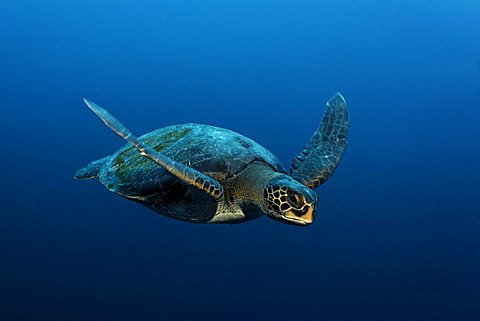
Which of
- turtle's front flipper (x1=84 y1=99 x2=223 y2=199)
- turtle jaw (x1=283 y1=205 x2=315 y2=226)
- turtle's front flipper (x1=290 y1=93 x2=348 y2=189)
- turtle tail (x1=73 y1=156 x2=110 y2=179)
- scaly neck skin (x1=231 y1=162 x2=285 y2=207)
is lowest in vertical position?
turtle jaw (x1=283 y1=205 x2=315 y2=226)

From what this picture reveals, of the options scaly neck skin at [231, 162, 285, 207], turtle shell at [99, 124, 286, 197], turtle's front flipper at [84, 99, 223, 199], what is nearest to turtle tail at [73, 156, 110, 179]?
turtle shell at [99, 124, 286, 197]

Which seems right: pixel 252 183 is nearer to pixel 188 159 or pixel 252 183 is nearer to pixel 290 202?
pixel 290 202

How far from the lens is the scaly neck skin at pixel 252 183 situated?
3324 mm

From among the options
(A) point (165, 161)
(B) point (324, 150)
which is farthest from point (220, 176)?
(B) point (324, 150)

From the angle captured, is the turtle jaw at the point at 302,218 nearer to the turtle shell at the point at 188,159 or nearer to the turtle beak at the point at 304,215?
the turtle beak at the point at 304,215

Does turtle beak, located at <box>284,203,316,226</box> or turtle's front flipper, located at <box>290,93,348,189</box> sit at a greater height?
turtle's front flipper, located at <box>290,93,348,189</box>

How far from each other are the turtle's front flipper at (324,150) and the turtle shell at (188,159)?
0.26m

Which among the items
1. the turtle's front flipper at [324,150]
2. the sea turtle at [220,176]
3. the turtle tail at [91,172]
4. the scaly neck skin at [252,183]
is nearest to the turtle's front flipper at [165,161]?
the sea turtle at [220,176]

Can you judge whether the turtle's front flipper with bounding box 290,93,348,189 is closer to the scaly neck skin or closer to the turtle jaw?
the scaly neck skin

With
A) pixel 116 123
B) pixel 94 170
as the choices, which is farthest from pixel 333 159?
pixel 94 170

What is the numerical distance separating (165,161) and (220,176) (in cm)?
78

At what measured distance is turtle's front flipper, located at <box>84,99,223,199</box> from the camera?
2793 mm

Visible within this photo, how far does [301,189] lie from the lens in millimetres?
3012

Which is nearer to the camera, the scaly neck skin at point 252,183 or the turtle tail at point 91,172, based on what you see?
the scaly neck skin at point 252,183
